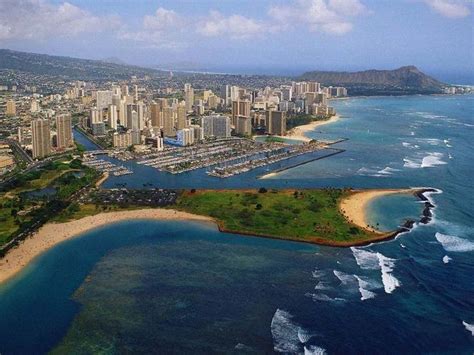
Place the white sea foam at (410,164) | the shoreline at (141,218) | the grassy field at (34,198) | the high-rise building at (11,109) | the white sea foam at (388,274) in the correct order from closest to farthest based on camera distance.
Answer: the white sea foam at (388,274) < the shoreline at (141,218) < the grassy field at (34,198) < the white sea foam at (410,164) < the high-rise building at (11,109)

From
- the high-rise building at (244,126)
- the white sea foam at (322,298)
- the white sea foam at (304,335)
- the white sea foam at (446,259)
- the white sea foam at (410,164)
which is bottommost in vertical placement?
the white sea foam at (304,335)

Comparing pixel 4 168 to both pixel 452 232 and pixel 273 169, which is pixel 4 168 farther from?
pixel 452 232

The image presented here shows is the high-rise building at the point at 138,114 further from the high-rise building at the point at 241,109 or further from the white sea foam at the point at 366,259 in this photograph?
the white sea foam at the point at 366,259

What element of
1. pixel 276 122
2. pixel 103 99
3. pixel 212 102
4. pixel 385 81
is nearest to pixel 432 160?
pixel 276 122

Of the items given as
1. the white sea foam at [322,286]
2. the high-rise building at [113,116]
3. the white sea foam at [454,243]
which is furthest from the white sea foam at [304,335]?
the high-rise building at [113,116]

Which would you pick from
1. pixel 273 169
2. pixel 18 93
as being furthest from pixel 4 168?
pixel 18 93

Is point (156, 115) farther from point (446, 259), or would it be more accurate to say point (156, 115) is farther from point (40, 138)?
point (446, 259)
